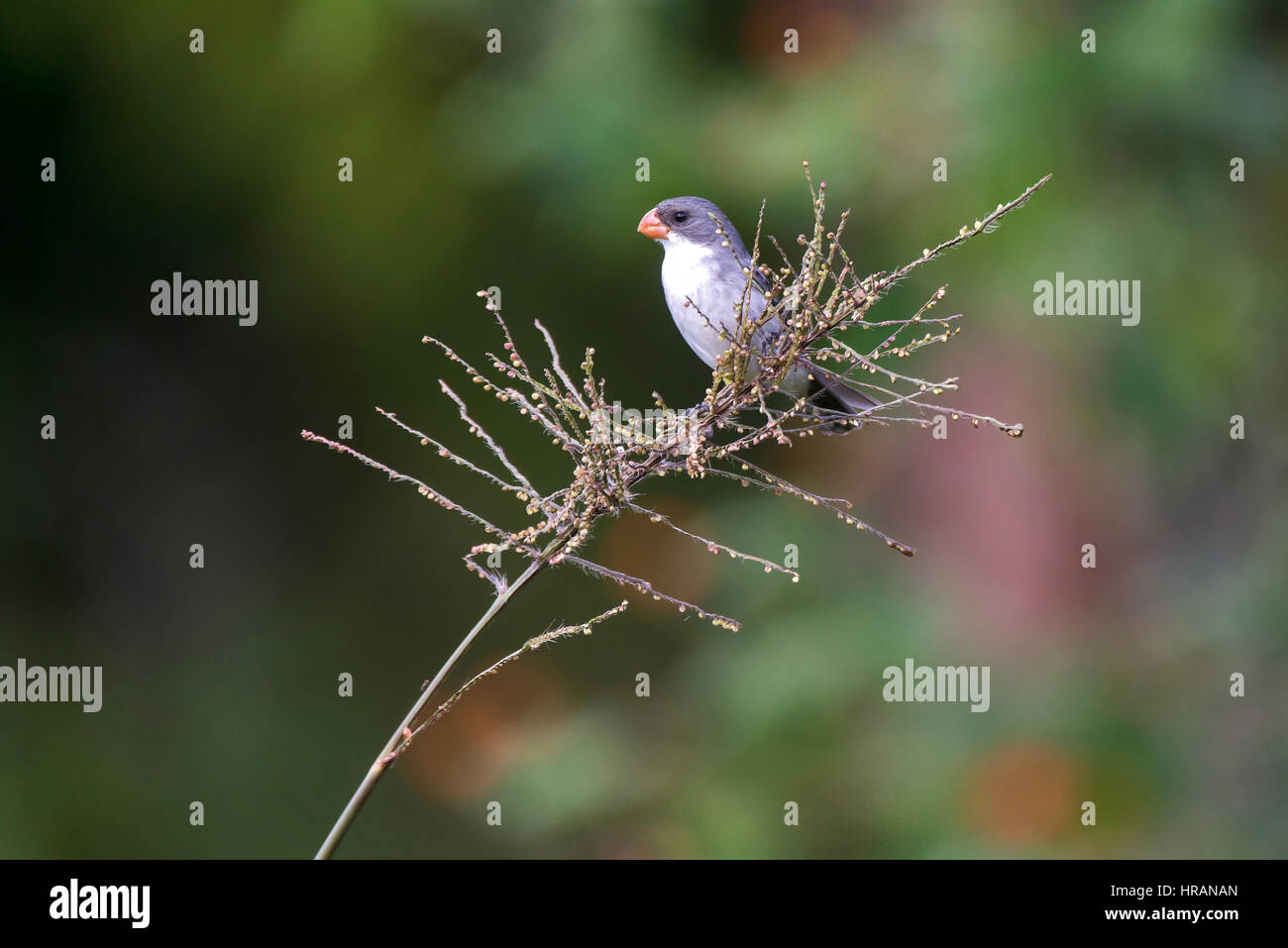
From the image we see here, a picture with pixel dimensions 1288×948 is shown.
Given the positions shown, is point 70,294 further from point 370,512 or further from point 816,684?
point 816,684

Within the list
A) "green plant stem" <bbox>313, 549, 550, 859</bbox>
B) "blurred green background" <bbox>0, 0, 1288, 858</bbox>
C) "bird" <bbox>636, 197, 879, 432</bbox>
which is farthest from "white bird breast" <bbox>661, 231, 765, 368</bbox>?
"green plant stem" <bbox>313, 549, 550, 859</bbox>

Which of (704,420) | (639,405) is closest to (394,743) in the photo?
(704,420)

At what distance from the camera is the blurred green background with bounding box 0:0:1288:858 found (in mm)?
4418

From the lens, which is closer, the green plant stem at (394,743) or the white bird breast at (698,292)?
the green plant stem at (394,743)

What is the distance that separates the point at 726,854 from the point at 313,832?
2.30 m

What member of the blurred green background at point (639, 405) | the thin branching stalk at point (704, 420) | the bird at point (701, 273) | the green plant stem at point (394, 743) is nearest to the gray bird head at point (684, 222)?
the bird at point (701, 273)

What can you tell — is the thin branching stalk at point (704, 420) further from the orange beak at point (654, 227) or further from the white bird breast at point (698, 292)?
the orange beak at point (654, 227)

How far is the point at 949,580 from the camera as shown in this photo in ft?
15.3

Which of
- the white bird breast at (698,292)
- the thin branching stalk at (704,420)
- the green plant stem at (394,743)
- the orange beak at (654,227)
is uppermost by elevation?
the orange beak at (654,227)

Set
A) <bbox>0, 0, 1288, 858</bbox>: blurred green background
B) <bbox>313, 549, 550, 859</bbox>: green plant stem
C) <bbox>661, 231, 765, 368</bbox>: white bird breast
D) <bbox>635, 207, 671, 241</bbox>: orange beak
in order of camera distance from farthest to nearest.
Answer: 1. <bbox>0, 0, 1288, 858</bbox>: blurred green background
2. <bbox>635, 207, 671, 241</bbox>: orange beak
3. <bbox>661, 231, 765, 368</bbox>: white bird breast
4. <bbox>313, 549, 550, 859</bbox>: green plant stem

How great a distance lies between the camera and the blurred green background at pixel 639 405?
4418 mm

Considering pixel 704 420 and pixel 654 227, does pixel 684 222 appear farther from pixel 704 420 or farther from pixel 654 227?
pixel 704 420

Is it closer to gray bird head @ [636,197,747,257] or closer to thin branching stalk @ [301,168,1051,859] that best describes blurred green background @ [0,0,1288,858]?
gray bird head @ [636,197,747,257]

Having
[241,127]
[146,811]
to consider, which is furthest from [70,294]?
[146,811]
